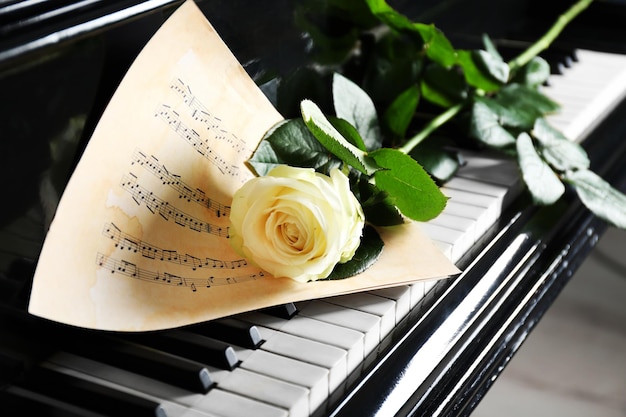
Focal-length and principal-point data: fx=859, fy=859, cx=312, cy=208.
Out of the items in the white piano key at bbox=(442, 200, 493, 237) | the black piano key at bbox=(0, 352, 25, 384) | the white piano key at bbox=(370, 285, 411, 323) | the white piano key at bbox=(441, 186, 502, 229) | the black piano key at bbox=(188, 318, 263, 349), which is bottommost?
the black piano key at bbox=(0, 352, 25, 384)

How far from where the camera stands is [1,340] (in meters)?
0.82

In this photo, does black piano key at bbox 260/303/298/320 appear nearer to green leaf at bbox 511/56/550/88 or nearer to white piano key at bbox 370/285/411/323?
white piano key at bbox 370/285/411/323

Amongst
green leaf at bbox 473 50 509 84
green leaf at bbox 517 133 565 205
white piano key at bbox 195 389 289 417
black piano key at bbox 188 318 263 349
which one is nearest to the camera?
white piano key at bbox 195 389 289 417

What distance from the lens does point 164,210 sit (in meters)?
0.90

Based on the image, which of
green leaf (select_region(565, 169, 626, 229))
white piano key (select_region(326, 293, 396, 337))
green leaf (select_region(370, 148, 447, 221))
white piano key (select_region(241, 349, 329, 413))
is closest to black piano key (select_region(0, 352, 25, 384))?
white piano key (select_region(241, 349, 329, 413))

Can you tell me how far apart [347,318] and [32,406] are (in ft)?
1.05

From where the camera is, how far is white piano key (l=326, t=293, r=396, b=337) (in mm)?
906

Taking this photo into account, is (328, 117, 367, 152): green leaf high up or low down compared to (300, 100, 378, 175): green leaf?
up

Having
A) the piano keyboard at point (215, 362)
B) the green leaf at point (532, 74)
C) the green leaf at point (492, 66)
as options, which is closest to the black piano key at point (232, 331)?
the piano keyboard at point (215, 362)

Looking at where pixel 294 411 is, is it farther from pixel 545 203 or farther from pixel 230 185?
pixel 545 203

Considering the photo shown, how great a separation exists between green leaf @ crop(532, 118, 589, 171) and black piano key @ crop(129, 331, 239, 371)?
0.67m

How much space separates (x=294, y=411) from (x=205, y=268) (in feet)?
0.69

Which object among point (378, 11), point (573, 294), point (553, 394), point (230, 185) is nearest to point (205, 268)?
point (230, 185)

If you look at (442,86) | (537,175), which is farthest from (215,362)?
(442,86)
